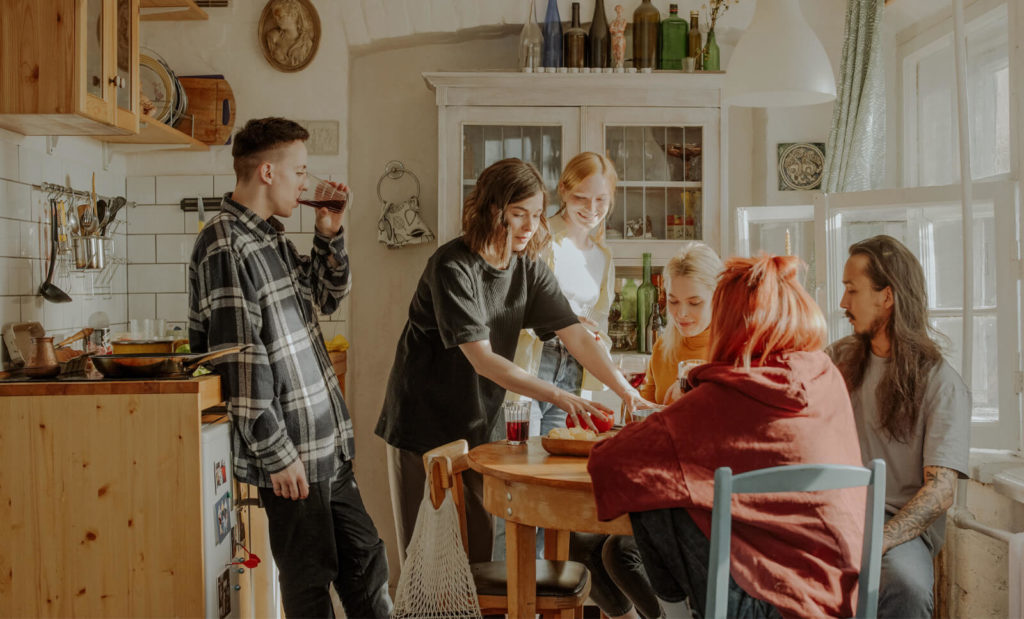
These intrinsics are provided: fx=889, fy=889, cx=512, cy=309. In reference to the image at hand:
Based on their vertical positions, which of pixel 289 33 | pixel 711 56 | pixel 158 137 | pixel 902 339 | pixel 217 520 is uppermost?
pixel 289 33

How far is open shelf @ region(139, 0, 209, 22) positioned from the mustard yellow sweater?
231 cm

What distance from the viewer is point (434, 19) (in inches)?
148

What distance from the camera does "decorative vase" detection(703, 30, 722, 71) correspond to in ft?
11.9

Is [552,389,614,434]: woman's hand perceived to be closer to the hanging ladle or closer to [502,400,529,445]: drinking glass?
[502,400,529,445]: drinking glass

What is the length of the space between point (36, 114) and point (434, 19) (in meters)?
1.76

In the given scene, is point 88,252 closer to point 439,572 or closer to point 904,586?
point 439,572

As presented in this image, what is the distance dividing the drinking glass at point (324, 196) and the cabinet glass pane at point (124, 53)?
0.84 meters

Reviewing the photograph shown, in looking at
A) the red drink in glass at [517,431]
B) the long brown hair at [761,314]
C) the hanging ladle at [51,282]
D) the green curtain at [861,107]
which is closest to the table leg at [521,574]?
the red drink in glass at [517,431]

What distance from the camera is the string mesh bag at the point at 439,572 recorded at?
6.47ft

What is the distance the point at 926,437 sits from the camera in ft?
6.90

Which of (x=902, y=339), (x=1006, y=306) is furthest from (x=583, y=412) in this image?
(x=1006, y=306)

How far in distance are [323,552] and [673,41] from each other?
2.49 meters

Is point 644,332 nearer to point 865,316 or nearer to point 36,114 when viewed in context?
point 865,316

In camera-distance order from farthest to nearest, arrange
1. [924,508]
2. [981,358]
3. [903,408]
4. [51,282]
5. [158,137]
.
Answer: [158,137]
[51,282]
[981,358]
[903,408]
[924,508]
